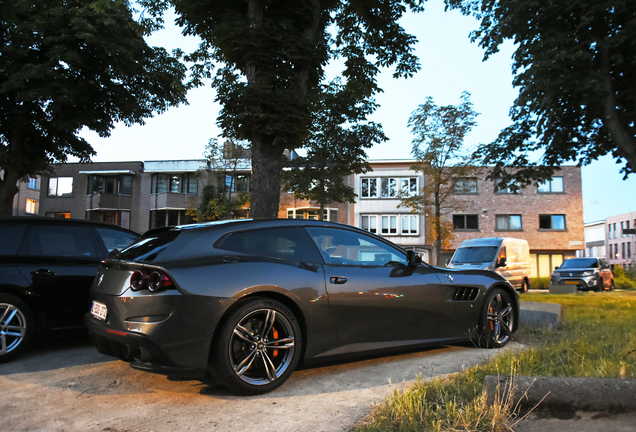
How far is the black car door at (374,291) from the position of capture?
439 centimetres

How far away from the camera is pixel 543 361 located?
14.0 feet

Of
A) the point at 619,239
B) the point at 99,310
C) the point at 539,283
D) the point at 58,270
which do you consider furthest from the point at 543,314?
the point at 619,239

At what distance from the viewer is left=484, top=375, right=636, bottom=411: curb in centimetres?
290

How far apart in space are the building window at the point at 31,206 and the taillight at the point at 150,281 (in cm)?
4858

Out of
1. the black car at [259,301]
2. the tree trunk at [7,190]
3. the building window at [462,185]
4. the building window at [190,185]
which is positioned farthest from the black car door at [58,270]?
the building window at [190,185]

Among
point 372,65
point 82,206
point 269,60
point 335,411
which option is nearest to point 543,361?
point 335,411

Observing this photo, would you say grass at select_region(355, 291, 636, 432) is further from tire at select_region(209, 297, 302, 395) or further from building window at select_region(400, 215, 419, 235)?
building window at select_region(400, 215, 419, 235)

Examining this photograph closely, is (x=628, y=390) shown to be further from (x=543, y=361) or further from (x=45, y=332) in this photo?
(x=45, y=332)

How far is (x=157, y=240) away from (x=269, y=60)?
19.3 feet

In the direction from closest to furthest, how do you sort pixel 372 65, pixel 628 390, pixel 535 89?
pixel 628 390, pixel 372 65, pixel 535 89

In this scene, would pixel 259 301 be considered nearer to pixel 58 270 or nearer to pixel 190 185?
pixel 58 270

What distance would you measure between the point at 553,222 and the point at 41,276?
4494cm

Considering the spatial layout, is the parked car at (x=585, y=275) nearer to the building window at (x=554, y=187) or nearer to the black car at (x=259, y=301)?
the building window at (x=554, y=187)

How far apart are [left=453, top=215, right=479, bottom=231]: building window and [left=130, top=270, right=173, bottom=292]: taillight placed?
42.1m
